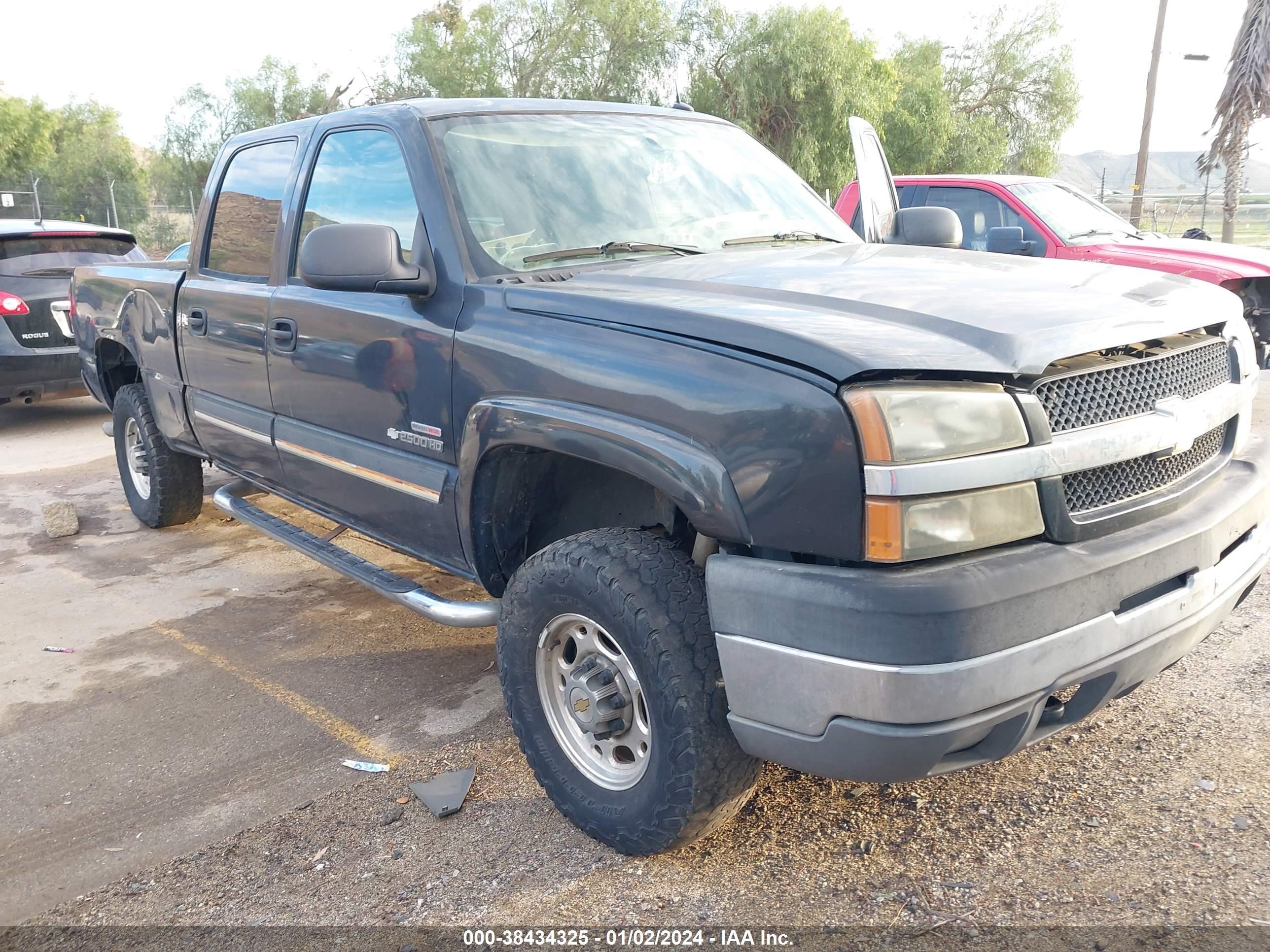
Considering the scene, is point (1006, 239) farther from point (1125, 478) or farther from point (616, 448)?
point (616, 448)

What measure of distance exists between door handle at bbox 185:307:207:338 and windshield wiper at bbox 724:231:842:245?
235 cm

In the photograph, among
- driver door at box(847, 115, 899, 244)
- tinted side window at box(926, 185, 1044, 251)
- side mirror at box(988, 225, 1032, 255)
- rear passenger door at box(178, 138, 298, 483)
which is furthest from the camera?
tinted side window at box(926, 185, 1044, 251)

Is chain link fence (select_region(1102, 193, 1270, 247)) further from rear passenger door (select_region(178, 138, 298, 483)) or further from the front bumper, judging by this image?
the front bumper

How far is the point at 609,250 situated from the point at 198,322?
2208mm

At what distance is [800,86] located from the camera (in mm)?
26688

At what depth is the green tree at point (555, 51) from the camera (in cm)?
2848

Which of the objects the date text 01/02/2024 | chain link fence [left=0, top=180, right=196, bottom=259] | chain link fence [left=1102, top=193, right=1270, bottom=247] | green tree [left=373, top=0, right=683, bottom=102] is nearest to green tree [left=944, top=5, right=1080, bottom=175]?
chain link fence [left=1102, top=193, right=1270, bottom=247]

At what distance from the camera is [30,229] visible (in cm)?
873

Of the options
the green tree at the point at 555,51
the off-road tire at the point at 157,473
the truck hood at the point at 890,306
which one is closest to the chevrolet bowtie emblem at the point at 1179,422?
the truck hood at the point at 890,306

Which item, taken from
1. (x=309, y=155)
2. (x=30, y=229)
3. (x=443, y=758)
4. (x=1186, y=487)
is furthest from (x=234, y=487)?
(x=30, y=229)

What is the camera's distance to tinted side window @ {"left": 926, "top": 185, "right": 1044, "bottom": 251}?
28.5ft

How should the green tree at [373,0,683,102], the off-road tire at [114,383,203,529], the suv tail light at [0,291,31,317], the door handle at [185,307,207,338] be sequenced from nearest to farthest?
1. the door handle at [185,307,207,338]
2. the off-road tire at [114,383,203,529]
3. the suv tail light at [0,291,31,317]
4. the green tree at [373,0,683,102]

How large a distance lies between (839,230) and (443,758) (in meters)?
2.36

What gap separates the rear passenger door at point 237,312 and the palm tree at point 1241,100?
22.0 m
